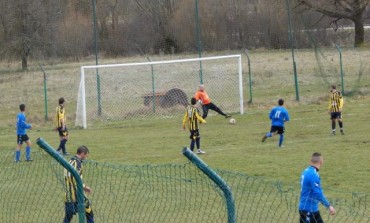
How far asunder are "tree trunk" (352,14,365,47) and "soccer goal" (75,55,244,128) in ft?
15.8

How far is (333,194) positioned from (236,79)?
19377mm

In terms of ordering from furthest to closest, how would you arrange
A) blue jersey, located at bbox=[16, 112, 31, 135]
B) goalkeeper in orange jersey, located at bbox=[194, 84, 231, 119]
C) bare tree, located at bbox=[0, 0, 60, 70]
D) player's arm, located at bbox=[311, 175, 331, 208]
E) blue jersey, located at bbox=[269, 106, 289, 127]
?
bare tree, located at bbox=[0, 0, 60, 70]
goalkeeper in orange jersey, located at bbox=[194, 84, 231, 119]
blue jersey, located at bbox=[269, 106, 289, 127]
blue jersey, located at bbox=[16, 112, 31, 135]
player's arm, located at bbox=[311, 175, 331, 208]

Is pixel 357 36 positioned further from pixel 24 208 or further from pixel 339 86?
pixel 24 208

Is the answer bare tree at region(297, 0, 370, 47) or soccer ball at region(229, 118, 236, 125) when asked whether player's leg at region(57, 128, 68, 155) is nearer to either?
soccer ball at region(229, 118, 236, 125)

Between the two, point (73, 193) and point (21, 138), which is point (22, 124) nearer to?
point (21, 138)

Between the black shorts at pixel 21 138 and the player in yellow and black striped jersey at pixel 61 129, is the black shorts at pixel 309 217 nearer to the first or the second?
the black shorts at pixel 21 138

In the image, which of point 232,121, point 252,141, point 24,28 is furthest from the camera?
point 24,28

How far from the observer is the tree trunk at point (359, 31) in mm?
28984

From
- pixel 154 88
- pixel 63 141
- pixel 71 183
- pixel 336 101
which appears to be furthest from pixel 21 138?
pixel 154 88

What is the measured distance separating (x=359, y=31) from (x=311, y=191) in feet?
76.6

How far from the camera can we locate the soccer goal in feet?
101

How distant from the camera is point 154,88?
1288 inches

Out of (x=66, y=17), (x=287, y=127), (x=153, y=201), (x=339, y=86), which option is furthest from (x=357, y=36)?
(x=153, y=201)

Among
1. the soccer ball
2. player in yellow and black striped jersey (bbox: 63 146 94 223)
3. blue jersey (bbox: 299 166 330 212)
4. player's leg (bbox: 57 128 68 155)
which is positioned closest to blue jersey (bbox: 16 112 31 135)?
player's leg (bbox: 57 128 68 155)
